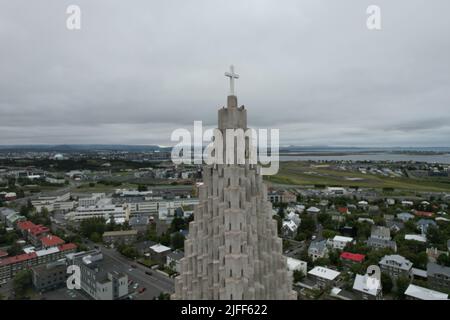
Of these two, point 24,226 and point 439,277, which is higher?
point 24,226

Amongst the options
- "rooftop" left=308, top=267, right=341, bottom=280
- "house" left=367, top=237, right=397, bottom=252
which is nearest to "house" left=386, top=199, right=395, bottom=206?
"house" left=367, top=237, right=397, bottom=252

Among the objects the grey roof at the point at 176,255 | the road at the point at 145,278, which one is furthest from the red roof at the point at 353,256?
the road at the point at 145,278

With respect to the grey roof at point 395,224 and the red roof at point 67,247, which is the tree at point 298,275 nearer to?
the grey roof at point 395,224

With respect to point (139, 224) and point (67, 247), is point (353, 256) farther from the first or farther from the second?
point (67, 247)

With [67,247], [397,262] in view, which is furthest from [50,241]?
[397,262]

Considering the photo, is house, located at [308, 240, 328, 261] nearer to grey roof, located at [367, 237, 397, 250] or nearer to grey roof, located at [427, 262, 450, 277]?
grey roof, located at [367, 237, 397, 250]
